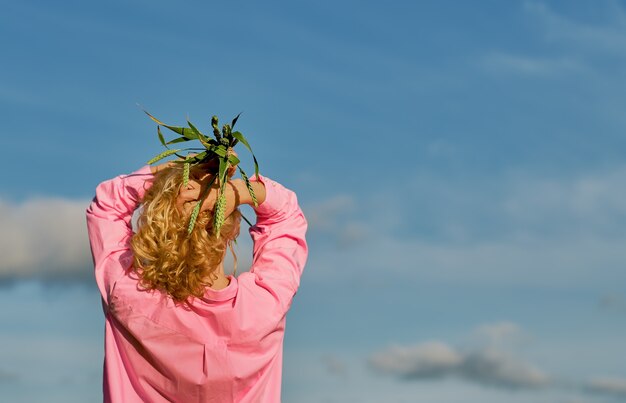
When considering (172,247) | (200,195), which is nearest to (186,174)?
(200,195)

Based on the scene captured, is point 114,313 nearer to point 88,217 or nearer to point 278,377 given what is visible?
point 88,217

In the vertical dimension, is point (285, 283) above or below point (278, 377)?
above

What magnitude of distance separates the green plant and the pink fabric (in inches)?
9.1

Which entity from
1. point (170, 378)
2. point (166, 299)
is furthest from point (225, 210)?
point (170, 378)

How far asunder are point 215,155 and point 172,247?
556 millimetres

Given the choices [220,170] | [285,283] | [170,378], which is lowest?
[170,378]

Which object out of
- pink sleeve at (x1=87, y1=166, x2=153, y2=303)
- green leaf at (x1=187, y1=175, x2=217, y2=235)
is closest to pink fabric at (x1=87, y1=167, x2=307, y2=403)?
pink sleeve at (x1=87, y1=166, x2=153, y2=303)

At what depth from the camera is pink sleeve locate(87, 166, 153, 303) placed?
20.1ft

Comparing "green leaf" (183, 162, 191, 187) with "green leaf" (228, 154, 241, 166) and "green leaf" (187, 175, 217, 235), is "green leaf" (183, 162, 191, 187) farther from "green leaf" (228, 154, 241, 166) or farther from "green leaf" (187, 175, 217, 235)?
"green leaf" (228, 154, 241, 166)

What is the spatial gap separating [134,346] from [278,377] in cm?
84

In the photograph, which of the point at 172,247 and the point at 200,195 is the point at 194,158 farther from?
the point at 172,247

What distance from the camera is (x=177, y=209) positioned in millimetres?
5938

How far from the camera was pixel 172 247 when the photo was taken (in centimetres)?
585

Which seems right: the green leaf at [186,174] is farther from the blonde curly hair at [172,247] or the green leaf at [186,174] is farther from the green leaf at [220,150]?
the green leaf at [220,150]
